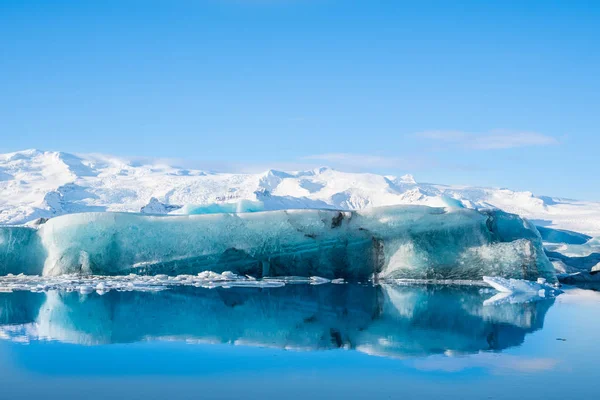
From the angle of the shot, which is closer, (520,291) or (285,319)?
(285,319)

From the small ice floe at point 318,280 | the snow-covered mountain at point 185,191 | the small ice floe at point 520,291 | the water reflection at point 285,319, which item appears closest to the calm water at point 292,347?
the water reflection at point 285,319

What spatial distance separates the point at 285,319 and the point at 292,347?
4.43ft

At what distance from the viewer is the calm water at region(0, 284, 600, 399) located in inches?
155

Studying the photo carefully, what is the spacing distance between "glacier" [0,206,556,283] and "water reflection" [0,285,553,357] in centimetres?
198

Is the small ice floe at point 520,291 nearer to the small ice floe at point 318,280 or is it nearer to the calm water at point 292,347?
the calm water at point 292,347

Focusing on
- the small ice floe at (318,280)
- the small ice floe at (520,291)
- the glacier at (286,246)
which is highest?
the glacier at (286,246)

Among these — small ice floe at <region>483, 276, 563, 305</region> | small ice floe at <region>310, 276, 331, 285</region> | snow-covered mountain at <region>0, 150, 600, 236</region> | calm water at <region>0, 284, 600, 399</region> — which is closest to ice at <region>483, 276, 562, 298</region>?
small ice floe at <region>483, 276, 563, 305</region>

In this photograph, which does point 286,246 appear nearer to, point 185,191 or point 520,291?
point 520,291

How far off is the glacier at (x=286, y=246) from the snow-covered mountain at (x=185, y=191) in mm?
29070

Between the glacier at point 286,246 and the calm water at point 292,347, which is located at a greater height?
the glacier at point 286,246

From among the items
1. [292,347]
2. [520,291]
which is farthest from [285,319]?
[520,291]

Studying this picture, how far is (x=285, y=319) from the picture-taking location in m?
6.44

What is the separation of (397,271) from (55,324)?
19.4ft

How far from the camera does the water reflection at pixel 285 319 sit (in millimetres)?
5371
